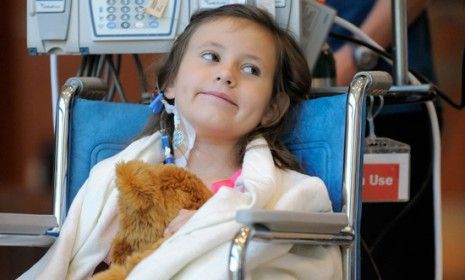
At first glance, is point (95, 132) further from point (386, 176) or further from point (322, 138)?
point (386, 176)

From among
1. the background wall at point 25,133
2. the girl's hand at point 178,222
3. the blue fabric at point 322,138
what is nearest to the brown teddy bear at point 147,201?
the girl's hand at point 178,222

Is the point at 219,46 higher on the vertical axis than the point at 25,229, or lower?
higher

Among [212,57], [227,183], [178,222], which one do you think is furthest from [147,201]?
[212,57]

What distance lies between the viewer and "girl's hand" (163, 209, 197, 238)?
1397 millimetres

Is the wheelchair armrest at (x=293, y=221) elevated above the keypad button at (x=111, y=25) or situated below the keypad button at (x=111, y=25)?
below

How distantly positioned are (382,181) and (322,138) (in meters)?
0.40

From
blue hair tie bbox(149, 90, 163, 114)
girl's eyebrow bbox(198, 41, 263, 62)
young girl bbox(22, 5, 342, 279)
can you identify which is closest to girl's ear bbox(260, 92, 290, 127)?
young girl bbox(22, 5, 342, 279)

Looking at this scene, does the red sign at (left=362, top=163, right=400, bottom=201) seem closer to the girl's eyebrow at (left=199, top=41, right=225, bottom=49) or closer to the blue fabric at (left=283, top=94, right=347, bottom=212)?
the blue fabric at (left=283, top=94, right=347, bottom=212)

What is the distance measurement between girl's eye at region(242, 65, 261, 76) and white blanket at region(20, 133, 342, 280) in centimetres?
13

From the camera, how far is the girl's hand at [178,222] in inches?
55.0

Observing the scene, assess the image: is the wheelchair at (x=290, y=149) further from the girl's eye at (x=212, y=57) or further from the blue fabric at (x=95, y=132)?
the girl's eye at (x=212, y=57)

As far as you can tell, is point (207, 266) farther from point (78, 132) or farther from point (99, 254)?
point (78, 132)

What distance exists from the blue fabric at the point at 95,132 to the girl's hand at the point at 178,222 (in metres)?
0.32

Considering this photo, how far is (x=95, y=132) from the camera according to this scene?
66.7 inches
